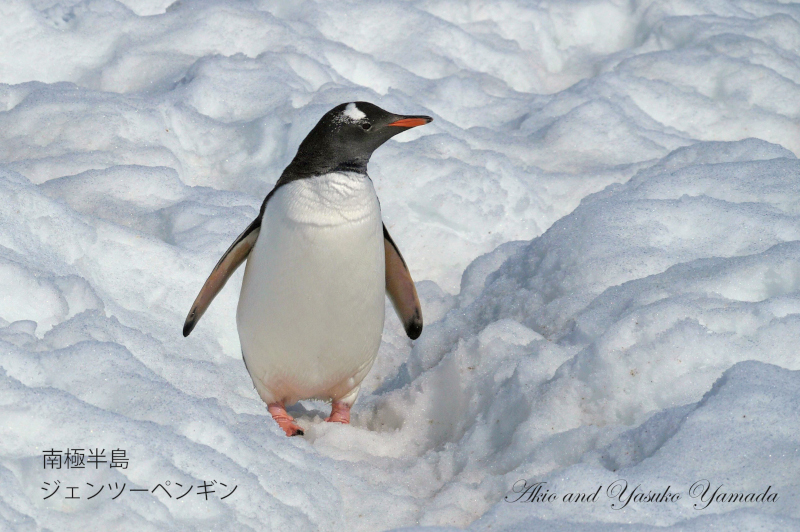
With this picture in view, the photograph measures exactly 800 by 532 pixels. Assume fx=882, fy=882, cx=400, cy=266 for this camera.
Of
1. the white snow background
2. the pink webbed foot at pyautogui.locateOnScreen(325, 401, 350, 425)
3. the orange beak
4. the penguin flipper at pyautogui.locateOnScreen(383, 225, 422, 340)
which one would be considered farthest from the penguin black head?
the pink webbed foot at pyautogui.locateOnScreen(325, 401, 350, 425)

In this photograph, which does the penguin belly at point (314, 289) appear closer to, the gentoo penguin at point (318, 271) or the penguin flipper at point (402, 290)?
the gentoo penguin at point (318, 271)

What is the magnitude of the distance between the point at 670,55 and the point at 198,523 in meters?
4.27

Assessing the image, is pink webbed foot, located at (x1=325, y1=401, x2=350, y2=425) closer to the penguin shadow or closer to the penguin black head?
the penguin shadow

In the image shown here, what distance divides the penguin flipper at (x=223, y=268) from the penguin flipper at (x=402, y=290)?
0.45m

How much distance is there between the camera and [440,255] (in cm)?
383

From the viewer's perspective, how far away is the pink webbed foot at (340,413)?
2.88 meters

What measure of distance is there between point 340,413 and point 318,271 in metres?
0.57

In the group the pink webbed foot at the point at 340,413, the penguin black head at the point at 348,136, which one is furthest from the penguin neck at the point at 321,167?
the pink webbed foot at the point at 340,413

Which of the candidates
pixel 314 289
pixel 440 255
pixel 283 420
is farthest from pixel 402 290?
pixel 440 255

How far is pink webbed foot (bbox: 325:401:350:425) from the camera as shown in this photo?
9.46 feet

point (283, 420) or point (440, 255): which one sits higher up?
point (283, 420)

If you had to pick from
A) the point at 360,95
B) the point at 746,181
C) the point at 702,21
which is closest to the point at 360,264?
the point at 746,181

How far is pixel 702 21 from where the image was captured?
18.2 ft

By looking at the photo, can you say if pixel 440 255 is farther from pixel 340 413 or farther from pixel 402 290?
pixel 340 413
